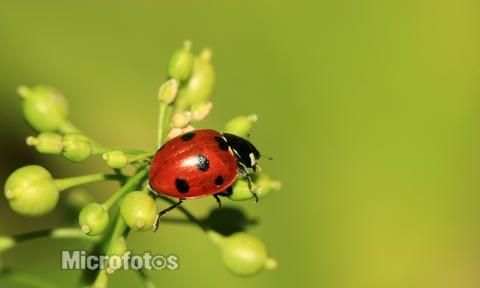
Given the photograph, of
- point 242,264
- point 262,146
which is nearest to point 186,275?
point 262,146

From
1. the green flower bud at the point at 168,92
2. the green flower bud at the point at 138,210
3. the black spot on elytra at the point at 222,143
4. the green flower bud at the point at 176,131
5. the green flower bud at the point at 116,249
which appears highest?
the green flower bud at the point at 168,92

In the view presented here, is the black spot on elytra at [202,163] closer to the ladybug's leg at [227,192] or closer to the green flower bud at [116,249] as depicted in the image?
the ladybug's leg at [227,192]

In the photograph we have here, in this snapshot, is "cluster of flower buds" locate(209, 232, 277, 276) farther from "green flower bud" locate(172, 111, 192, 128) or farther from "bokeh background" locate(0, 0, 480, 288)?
"bokeh background" locate(0, 0, 480, 288)

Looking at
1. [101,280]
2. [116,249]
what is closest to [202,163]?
[116,249]

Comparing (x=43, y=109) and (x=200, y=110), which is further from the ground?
(x=200, y=110)

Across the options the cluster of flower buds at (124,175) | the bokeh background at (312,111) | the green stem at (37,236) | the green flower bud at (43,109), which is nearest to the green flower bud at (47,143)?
the cluster of flower buds at (124,175)

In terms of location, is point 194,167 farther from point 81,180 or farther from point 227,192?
point 81,180
